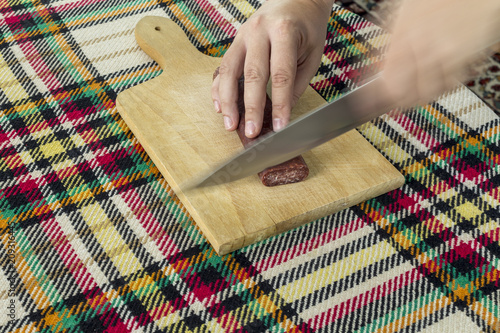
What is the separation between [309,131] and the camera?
91cm

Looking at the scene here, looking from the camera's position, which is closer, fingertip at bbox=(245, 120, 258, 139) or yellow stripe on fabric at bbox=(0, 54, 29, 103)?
fingertip at bbox=(245, 120, 258, 139)

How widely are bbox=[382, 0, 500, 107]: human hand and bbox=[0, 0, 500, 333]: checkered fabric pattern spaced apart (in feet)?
1.00

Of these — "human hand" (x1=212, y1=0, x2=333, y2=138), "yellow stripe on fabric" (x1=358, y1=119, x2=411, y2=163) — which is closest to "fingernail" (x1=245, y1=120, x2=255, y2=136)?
"human hand" (x1=212, y1=0, x2=333, y2=138)

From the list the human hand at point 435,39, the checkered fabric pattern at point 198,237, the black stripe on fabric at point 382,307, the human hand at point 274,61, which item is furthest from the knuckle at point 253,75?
the black stripe on fabric at point 382,307

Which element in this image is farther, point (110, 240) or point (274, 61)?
point (274, 61)

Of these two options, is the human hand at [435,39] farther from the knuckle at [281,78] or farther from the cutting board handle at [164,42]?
the cutting board handle at [164,42]

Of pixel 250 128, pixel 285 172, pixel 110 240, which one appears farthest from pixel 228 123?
pixel 110 240

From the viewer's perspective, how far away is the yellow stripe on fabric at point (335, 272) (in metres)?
0.89

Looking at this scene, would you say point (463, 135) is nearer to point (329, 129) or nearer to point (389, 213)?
point (389, 213)

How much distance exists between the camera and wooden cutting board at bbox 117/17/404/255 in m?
0.96

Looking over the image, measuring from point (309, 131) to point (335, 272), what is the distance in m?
0.24

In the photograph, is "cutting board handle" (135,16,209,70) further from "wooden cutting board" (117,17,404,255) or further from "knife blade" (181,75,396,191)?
"knife blade" (181,75,396,191)

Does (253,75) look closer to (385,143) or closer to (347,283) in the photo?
(385,143)

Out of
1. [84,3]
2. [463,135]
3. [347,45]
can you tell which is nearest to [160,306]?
[463,135]
